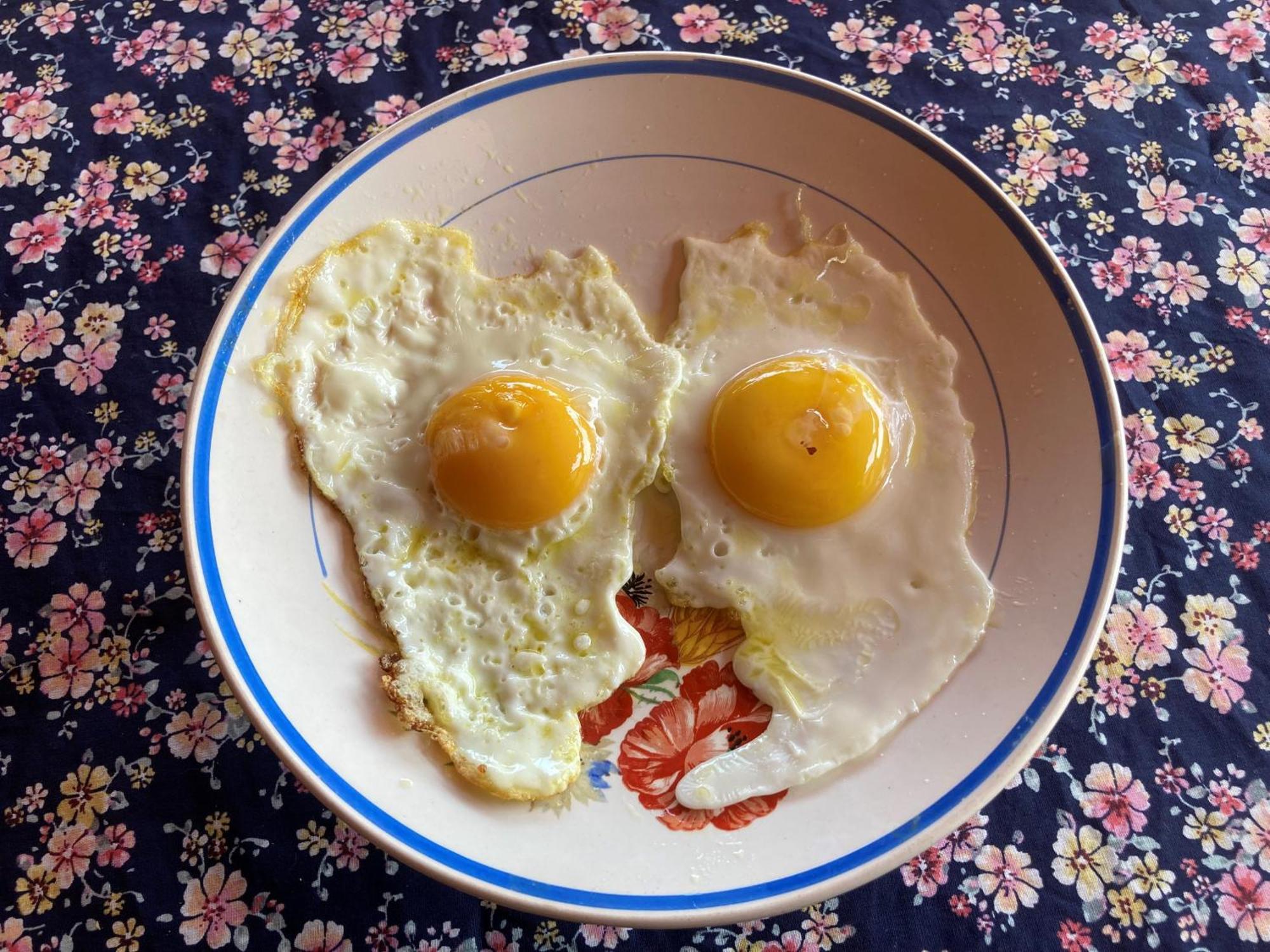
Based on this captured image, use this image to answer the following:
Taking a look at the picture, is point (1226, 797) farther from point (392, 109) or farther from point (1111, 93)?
point (392, 109)

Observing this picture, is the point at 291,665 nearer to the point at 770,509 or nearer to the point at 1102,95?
the point at 770,509

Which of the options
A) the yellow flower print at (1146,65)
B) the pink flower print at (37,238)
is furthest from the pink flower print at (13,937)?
the yellow flower print at (1146,65)

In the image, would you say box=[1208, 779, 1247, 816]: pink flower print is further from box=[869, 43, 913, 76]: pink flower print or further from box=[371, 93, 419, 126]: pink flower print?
box=[371, 93, 419, 126]: pink flower print

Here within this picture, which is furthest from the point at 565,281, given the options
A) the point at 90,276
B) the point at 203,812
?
the point at 203,812

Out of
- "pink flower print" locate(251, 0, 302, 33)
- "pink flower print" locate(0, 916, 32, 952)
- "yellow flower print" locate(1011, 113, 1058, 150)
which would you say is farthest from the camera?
"pink flower print" locate(251, 0, 302, 33)

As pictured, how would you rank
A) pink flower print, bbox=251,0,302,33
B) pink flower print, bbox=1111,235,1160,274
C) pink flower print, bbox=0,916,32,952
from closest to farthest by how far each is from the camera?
pink flower print, bbox=0,916,32,952 < pink flower print, bbox=1111,235,1160,274 < pink flower print, bbox=251,0,302,33

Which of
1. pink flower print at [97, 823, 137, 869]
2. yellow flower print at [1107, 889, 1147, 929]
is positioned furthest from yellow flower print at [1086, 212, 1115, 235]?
pink flower print at [97, 823, 137, 869]

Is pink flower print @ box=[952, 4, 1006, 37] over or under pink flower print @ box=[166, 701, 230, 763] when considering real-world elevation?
over
